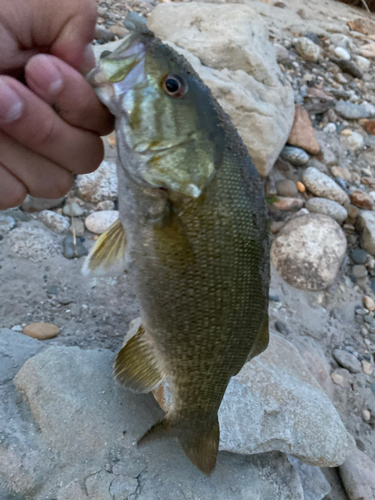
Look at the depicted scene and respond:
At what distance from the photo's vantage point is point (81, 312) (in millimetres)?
2848

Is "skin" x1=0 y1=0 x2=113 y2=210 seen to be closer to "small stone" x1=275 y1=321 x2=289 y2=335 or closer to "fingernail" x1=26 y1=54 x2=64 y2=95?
"fingernail" x1=26 y1=54 x2=64 y2=95

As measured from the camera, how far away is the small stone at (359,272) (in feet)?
13.6

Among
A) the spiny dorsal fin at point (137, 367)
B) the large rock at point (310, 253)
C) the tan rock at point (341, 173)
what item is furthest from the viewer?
the tan rock at point (341, 173)

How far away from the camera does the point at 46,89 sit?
1.24m

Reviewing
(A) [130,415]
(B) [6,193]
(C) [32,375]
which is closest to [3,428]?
(C) [32,375]

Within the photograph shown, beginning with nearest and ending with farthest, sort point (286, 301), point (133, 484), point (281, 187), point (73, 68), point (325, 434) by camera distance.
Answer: point (73, 68) → point (133, 484) → point (325, 434) → point (286, 301) → point (281, 187)

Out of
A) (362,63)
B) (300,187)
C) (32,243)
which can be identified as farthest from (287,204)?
(362,63)

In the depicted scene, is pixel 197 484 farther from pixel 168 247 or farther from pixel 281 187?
pixel 281 187

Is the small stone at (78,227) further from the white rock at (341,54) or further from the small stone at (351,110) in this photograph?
the white rock at (341,54)

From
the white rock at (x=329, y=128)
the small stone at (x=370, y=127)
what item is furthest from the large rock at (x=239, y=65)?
the small stone at (x=370, y=127)

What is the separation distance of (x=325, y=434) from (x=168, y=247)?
1772 mm

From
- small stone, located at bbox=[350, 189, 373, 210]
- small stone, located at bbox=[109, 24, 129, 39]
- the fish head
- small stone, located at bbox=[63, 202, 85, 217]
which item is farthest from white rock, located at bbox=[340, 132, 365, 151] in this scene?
the fish head

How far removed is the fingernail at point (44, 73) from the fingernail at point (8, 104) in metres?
0.08

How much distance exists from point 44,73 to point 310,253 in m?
3.18
